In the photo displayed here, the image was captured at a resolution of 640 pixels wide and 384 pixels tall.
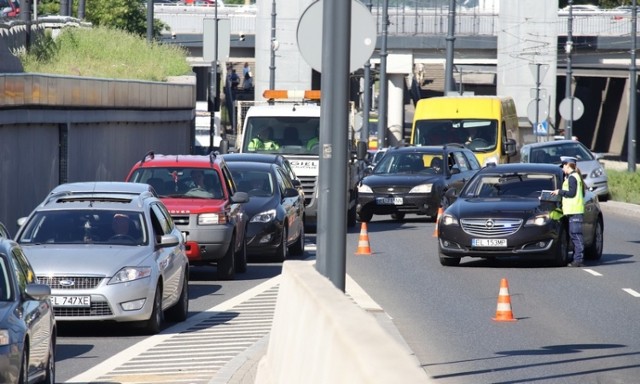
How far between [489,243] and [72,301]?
30.1 ft

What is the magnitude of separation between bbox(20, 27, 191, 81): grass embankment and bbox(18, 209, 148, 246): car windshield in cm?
2019

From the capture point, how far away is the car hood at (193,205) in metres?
21.5

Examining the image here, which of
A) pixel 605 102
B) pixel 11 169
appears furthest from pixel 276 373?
pixel 605 102

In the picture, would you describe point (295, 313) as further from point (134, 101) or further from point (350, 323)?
point (134, 101)

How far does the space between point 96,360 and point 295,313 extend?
15.2 feet

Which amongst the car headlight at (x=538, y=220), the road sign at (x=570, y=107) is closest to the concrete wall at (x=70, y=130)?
the car headlight at (x=538, y=220)

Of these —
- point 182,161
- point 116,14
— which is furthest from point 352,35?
point 116,14

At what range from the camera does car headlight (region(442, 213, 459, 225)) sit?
2302 centimetres

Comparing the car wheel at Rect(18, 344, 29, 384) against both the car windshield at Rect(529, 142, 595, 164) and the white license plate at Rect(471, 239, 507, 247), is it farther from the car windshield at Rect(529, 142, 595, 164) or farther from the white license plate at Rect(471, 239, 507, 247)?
the car windshield at Rect(529, 142, 595, 164)

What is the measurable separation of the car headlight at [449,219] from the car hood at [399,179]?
9.69m

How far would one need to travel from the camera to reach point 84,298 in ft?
49.5

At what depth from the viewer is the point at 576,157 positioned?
4206cm

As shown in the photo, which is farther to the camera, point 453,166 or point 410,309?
point 453,166

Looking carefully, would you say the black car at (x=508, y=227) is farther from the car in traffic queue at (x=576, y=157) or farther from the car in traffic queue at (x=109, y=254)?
the car in traffic queue at (x=576, y=157)
